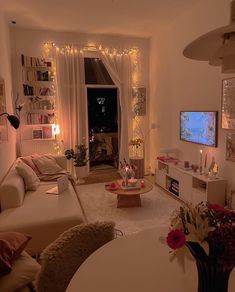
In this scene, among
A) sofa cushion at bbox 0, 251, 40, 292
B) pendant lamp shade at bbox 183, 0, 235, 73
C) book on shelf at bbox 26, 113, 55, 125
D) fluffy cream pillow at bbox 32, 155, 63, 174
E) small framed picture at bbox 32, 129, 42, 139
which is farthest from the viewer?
small framed picture at bbox 32, 129, 42, 139

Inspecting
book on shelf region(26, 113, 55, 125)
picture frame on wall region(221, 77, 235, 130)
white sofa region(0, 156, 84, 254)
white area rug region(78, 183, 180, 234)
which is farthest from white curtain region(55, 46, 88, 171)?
picture frame on wall region(221, 77, 235, 130)

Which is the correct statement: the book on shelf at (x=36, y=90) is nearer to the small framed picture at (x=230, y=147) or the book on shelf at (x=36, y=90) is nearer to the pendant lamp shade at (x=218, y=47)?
the small framed picture at (x=230, y=147)

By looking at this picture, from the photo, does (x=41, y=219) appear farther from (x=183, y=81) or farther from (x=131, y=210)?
(x=183, y=81)

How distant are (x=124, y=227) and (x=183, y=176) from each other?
1.39 m

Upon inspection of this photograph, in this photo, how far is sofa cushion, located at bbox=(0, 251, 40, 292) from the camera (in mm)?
1387

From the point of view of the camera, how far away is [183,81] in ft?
14.7

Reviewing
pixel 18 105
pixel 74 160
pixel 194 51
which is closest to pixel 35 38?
pixel 18 105

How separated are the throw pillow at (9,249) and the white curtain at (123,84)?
4.16 metres

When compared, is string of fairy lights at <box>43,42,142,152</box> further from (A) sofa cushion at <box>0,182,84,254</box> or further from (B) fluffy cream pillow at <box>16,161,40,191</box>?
(A) sofa cushion at <box>0,182,84,254</box>

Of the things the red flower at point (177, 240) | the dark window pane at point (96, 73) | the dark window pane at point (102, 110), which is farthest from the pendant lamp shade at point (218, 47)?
the dark window pane at point (102, 110)

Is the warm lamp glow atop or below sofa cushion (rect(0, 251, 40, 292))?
atop

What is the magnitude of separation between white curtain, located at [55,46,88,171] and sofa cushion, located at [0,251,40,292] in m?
3.90

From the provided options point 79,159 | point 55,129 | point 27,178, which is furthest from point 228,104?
point 55,129

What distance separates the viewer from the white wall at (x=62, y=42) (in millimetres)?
4934
